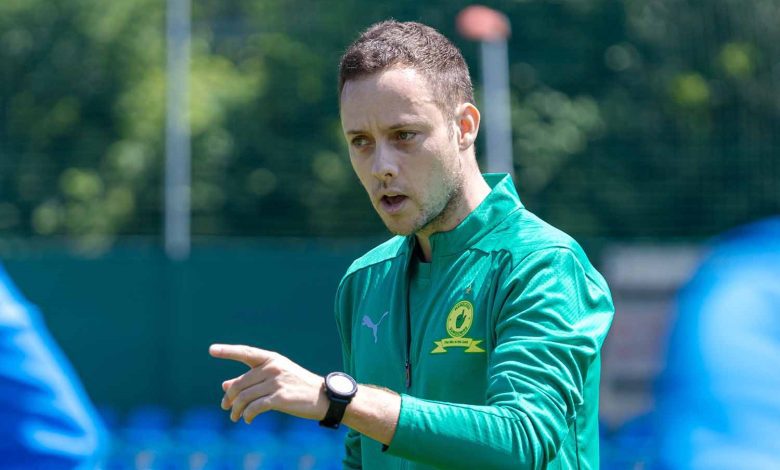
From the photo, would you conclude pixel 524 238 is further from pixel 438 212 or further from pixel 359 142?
pixel 359 142

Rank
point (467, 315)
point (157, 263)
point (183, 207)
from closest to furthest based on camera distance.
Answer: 1. point (467, 315)
2. point (157, 263)
3. point (183, 207)

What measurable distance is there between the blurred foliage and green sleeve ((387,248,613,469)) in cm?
1151

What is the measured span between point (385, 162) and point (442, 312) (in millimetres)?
339

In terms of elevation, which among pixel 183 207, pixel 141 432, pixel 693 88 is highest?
pixel 693 88

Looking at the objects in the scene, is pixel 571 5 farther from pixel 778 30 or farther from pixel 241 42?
pixel 241 42

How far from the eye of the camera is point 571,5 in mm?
16500

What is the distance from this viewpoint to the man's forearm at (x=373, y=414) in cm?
223

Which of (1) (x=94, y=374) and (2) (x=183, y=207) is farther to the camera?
(2) (x=183, y=207)

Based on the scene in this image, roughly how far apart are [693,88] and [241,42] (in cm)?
811

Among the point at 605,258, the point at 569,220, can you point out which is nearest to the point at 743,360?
the point at 605,258

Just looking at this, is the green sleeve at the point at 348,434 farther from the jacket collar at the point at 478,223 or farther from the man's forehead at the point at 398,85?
the man's forehead at the point at 398,85

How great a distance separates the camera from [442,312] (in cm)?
263

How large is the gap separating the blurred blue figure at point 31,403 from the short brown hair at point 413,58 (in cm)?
130

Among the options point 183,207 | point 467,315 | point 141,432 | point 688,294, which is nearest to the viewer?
point 467,315
